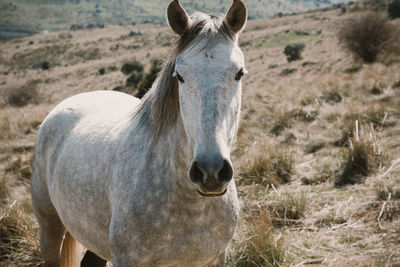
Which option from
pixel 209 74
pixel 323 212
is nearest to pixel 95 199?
pixel 209 74

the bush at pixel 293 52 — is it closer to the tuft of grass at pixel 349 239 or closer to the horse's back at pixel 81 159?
the tuft of grass at pixel 349 239

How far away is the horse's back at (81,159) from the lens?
7.03ft

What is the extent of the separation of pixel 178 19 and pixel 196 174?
3.15 feet

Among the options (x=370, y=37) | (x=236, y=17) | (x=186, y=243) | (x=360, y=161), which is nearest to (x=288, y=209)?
(x=360, y=161)

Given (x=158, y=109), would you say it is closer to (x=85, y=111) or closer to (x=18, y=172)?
(x=85, y=111)

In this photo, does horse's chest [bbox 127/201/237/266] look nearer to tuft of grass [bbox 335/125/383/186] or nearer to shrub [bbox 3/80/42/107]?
tuft of grass [bbox 335/125/383/186]

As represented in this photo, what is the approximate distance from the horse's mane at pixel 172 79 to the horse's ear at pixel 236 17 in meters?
0.04

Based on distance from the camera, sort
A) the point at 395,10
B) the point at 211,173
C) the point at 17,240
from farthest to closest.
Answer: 1. the point at 395,10
2. the point at 17,240
3. the point at 211,173

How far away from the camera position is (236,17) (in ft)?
6.02

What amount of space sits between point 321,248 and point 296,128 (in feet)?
12.1

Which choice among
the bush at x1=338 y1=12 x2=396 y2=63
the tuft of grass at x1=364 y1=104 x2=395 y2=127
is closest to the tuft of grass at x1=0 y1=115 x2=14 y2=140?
the tuft of grass at x1=364 y1=104 x2=395 y2=127

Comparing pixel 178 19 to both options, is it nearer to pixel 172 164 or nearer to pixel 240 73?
pixel 240 73

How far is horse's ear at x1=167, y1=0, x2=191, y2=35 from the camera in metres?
1.77

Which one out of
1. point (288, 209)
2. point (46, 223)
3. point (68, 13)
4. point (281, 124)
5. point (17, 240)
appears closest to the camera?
point (46, 223)
